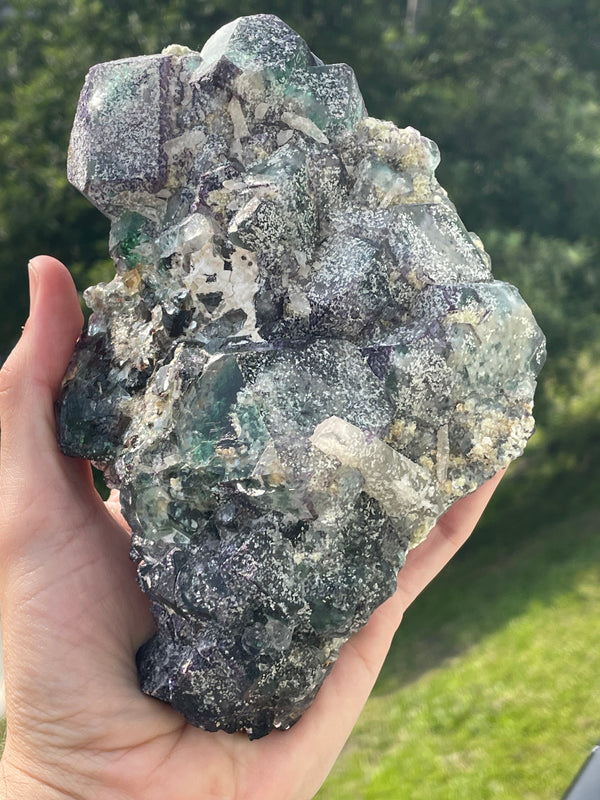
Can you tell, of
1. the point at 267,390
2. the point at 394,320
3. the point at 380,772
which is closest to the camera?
the point at 267,390

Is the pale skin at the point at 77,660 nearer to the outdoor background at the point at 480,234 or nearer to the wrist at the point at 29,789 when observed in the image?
the wrist at the point at 29,789

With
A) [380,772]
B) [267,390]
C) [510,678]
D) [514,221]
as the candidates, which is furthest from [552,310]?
[267,390]

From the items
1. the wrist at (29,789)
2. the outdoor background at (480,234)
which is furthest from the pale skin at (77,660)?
the outdoor background at (480,234)

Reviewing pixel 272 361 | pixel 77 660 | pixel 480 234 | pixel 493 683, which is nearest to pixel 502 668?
pixel 493 683

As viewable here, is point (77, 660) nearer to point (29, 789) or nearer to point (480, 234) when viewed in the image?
point (29, 789)

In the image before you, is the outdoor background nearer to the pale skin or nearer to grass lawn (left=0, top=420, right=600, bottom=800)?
grass lawn (left=0, top=420, right=600, bottom=800)

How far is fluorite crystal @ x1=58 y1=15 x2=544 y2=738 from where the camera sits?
4.83 feet

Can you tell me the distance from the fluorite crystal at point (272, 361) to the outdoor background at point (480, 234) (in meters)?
1.93

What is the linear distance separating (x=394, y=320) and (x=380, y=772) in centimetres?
269

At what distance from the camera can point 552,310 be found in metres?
4.02

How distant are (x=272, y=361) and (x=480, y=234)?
313 centimetres

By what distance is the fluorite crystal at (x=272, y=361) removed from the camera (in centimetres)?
147

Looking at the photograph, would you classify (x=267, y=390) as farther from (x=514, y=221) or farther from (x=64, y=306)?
(x=514, y=221)

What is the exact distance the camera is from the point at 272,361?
1503mm
